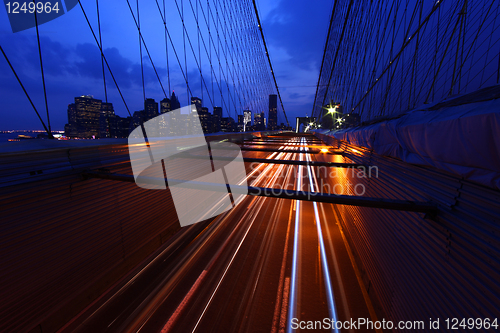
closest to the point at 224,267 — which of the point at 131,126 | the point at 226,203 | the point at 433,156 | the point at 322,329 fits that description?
the point at 322,329

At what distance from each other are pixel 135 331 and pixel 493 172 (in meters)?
4.05

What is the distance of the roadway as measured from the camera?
2.48 metres

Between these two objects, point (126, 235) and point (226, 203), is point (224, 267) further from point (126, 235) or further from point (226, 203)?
point (226, 203)

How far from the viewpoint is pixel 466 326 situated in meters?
1.24

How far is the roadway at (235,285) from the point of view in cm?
248
